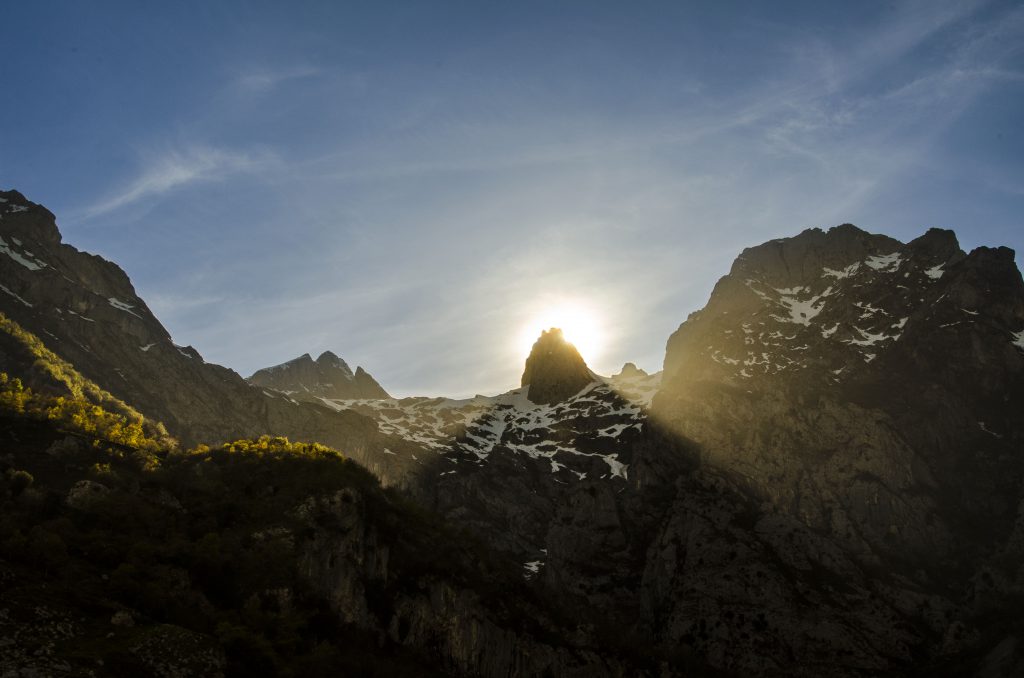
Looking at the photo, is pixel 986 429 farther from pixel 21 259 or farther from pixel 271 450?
pixel 21 259

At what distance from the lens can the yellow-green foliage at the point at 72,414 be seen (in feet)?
382

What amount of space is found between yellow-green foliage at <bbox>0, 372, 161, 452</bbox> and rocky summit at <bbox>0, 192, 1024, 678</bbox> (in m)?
0.90

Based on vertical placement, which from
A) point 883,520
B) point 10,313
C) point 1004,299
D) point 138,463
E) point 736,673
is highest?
point 1004,299

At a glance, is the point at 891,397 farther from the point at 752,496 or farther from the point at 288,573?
the point at 288,573

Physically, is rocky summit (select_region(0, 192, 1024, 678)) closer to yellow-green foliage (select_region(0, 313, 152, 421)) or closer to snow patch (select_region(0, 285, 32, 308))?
snow patch (select_region(0, 285, 32, 308))

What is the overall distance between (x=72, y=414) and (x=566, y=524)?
340 feet

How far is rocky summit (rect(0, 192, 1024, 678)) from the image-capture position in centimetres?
7150

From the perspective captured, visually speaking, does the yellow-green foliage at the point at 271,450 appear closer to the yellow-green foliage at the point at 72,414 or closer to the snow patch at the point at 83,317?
the yellow-green foliage at the point at 72,414

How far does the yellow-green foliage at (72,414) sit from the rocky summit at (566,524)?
0.90 meters

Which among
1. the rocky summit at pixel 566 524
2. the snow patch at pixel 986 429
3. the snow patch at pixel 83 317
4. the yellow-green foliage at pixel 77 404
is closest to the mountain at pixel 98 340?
the snow patch at pixel 83 317

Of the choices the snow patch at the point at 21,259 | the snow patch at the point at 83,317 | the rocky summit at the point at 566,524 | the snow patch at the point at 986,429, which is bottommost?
the rocky summit at the point at 566,524

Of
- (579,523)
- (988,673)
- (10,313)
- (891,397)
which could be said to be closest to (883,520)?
(891,397)

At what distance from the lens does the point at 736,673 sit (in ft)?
344

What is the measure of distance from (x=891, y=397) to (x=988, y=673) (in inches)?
A: 3408
